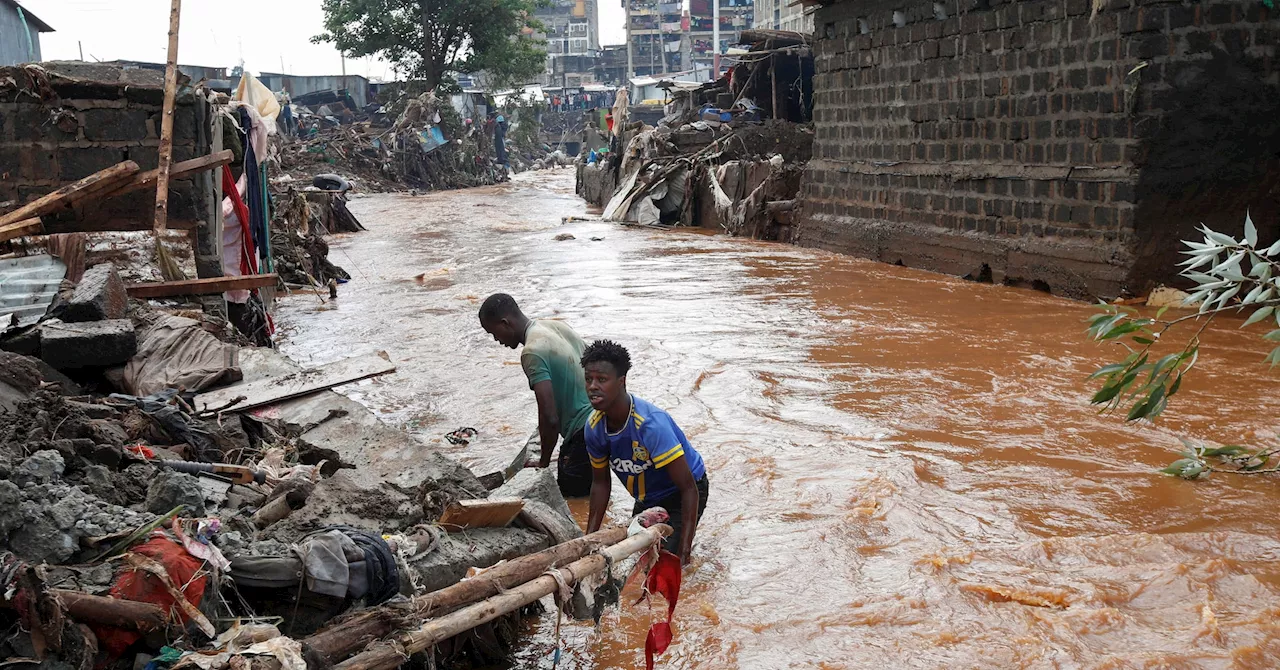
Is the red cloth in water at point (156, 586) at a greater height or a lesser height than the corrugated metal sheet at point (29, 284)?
lesser

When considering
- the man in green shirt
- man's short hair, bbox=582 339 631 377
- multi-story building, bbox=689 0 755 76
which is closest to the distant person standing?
multi-story building, bbox=689 0 755 76

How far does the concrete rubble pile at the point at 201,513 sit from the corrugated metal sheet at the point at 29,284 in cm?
40

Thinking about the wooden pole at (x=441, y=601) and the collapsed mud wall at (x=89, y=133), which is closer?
the wooden pole at (x=441, y=601)

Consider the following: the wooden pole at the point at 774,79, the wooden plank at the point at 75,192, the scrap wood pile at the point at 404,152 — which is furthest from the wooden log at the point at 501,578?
the scrap wood pile at the point at 404,152

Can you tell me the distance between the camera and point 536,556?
3436 mm

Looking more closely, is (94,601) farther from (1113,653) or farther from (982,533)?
(982,533)

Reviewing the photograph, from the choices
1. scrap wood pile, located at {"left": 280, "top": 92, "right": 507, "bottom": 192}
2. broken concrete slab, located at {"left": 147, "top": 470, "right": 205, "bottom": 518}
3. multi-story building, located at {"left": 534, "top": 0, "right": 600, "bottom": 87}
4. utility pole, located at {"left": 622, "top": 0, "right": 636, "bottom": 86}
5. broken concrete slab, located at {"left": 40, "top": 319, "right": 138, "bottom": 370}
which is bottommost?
broken concrete slab, located at {"left": 147, "top": 470, "right": 205, "bottom": 518}

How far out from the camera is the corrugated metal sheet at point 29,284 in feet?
22.0

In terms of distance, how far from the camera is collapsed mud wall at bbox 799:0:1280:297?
10.1 meters

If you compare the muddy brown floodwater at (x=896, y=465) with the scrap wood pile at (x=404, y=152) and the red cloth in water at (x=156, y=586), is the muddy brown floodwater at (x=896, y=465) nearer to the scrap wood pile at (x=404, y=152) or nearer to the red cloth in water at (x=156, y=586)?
the red cloth in water at (x=156, y=586)

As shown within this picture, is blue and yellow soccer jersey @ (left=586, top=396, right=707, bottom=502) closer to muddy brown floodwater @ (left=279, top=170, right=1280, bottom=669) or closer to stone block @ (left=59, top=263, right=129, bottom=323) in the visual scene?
Result: muddy brown floodwater @ (left=279, top=170, right=1280, bottom=669)

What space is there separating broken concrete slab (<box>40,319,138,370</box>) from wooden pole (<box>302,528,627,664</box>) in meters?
3.60

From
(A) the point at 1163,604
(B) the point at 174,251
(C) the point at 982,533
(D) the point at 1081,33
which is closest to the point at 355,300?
(B) the point at 174,251

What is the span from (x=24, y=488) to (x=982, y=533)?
3.87m
